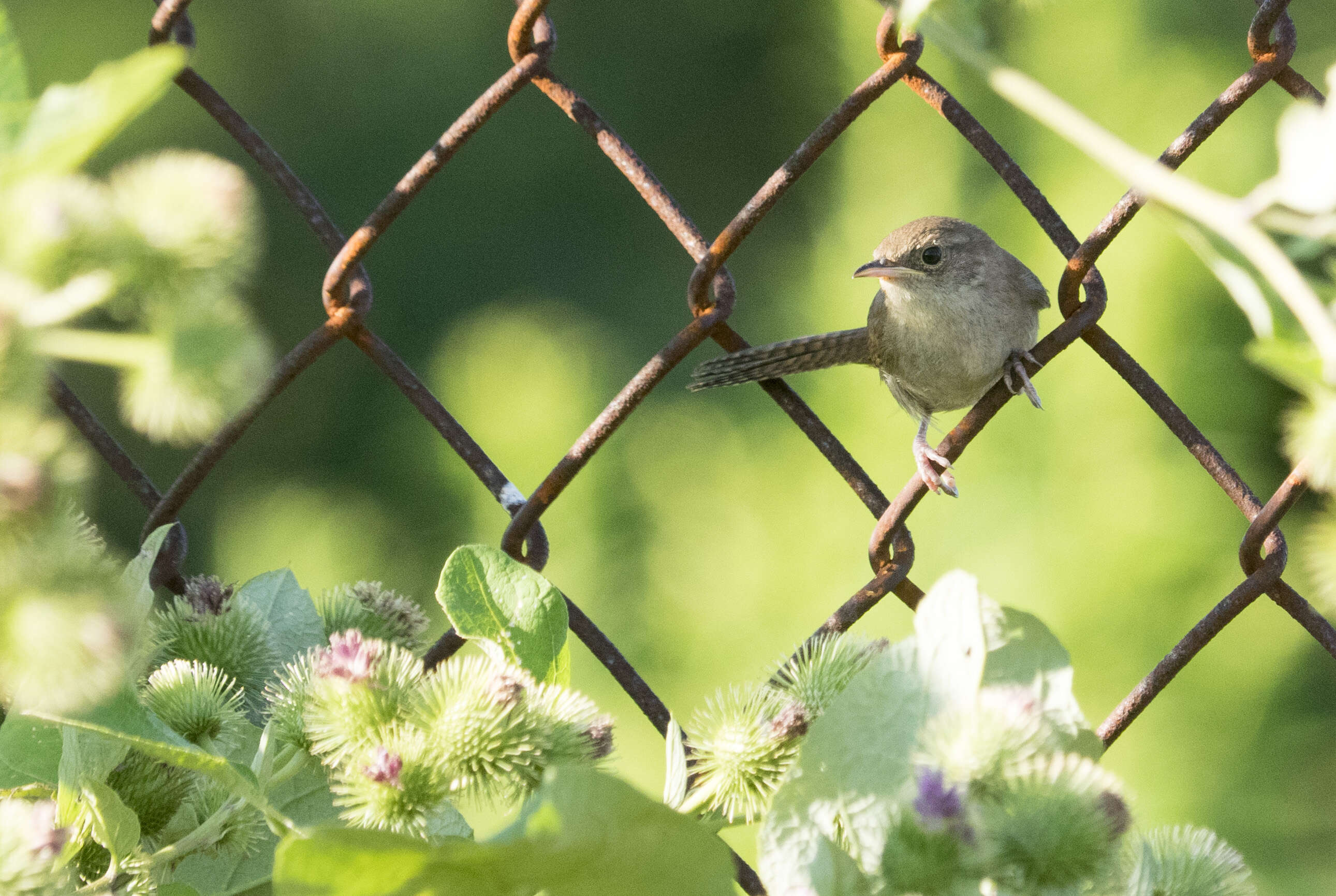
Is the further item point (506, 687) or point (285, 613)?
point (285, 613)

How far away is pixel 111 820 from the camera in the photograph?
73 cm

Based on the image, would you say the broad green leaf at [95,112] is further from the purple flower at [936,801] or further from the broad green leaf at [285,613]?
the broad green leaf at [285,613]

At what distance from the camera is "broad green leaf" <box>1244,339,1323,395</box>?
→ 0.49m

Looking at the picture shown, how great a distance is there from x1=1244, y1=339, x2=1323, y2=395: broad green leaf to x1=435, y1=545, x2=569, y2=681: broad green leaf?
516 millimetres

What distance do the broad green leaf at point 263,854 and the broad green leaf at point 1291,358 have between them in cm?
69

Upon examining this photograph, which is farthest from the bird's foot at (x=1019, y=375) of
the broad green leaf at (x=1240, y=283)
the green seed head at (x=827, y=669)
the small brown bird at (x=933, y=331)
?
the broad green leaf at (x=1240, y=283)

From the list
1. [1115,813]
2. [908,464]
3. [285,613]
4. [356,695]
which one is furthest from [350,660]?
[908,464]

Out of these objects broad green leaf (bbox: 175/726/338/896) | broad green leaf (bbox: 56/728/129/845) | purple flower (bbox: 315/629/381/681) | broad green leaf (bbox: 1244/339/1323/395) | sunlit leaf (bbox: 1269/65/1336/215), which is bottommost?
broad green leaf (bbox: 175/726/338/896)

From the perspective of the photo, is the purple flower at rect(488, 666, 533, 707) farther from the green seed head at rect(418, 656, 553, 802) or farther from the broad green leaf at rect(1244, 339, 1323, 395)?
the broad green leaf at rect(1244, 339, 1323, 395)

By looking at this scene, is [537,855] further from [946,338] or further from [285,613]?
[946,338]

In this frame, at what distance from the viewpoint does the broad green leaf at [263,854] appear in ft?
2.80

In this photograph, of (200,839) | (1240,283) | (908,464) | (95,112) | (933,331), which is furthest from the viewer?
(908,464)

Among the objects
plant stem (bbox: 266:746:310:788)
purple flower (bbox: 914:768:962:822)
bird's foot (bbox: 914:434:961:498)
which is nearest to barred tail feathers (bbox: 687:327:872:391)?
bird's foot (bbox: 914:434:961:498)

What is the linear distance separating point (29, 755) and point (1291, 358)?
2.79ft
